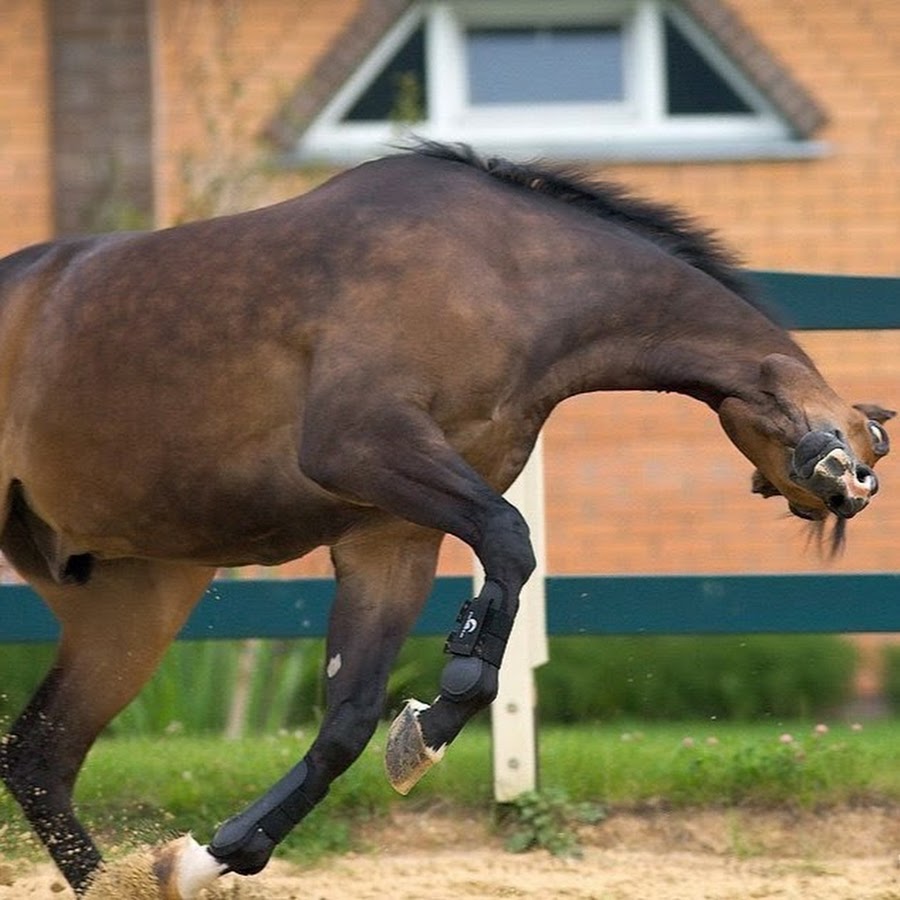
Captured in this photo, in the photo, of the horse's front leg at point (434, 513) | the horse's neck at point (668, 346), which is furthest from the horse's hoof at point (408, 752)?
the horse's neck at point (668, 346)

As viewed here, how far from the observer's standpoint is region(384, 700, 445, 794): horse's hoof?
4121 mm

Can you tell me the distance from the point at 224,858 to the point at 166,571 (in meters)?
1.01

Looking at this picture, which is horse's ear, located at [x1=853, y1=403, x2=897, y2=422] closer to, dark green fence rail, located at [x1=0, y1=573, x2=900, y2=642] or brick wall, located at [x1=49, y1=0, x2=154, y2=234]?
dark green fence rail, located at [x1=0, y1=573, x2=900, y2=642]

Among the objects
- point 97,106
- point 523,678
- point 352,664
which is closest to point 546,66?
point 97,106

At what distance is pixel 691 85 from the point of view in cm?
886

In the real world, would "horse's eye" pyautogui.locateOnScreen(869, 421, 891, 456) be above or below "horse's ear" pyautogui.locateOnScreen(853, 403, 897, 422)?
below

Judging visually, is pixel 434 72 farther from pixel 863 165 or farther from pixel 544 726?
pixel 544 726

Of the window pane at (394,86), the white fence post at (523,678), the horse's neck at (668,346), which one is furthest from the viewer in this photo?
the window pane at (394,86)

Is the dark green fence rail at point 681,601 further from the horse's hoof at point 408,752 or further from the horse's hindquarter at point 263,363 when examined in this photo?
the horse's hoof at point 408,752

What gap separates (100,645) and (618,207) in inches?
68.7

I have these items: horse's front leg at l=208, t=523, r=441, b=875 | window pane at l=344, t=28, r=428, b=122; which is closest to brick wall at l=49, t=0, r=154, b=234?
window pane at l=344, t=28, r=428, b=122

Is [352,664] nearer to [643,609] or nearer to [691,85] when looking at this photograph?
[643,609]

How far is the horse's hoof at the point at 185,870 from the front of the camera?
14.4 ft

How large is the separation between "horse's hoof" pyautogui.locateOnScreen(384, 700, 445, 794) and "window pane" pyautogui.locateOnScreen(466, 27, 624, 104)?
520 centimetres
